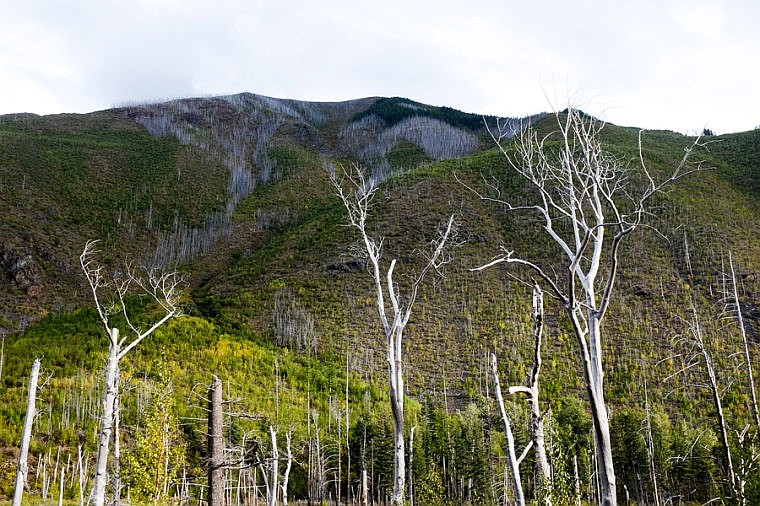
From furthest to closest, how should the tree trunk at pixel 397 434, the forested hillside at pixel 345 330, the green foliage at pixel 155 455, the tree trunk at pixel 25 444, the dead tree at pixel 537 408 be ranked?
the forested hillside at pixel 345 330 < the tree trunk at pixel 25 444 < the green foliage at pixel 155 455 < the tree trunk at pixel 397 434 < the dead tree at pixel 537 408

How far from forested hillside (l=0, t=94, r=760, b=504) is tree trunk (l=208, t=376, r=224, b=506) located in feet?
1.36

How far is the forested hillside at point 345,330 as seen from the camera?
3762cm

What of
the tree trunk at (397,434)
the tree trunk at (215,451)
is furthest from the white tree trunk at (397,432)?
the tree trunk at (215,451)

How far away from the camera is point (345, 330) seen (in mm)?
70438

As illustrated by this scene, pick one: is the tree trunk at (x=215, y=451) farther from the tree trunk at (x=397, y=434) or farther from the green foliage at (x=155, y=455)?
the tree trunk at (x=397, y=434)

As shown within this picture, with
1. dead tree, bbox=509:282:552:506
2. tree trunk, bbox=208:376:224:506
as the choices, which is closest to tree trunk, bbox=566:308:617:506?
dead tree, bbox=509:282:552:506

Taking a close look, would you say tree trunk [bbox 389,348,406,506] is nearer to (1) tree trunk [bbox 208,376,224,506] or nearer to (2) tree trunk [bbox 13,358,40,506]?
(1) tree trunk [bbox 208,376,224,506]

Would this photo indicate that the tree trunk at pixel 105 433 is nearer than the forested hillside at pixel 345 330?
→ Yes

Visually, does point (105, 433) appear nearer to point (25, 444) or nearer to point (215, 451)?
point (215, 451)

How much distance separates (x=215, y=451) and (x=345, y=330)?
58416 millimetres

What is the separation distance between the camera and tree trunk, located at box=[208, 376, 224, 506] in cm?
1202

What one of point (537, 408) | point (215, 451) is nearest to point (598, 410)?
point (537, 408)

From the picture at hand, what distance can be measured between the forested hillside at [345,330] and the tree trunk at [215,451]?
41 centimetres

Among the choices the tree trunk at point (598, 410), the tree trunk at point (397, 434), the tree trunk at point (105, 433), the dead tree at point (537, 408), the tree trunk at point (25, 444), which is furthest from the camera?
the tree trunk at point (25, 444)
